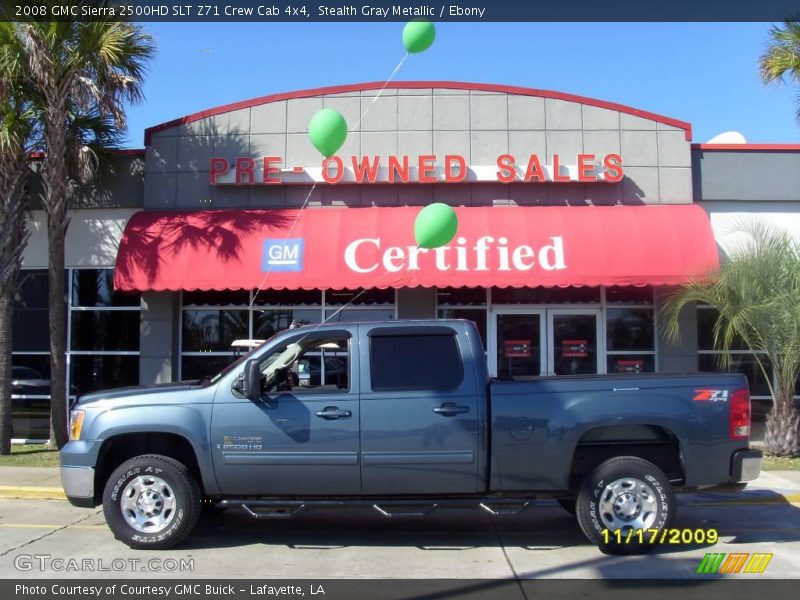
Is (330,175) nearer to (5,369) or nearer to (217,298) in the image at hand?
(217,298)

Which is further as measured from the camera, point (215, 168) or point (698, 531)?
point (215, 168)

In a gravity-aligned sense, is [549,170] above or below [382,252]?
above

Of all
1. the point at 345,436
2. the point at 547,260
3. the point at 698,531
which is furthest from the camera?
the point at 547,260

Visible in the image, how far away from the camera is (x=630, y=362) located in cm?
1424

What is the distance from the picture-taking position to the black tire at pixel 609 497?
6.84 metres

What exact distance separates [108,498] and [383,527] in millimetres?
2789

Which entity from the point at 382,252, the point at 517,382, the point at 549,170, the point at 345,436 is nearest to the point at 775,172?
the point at 549,170

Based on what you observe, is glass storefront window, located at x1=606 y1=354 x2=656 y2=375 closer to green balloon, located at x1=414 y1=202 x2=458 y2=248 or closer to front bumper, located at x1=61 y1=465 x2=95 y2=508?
green balloon, located at x1=414 y1=202 x2=458 y2=248

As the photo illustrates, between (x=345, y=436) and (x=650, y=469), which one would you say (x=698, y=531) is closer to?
(x=650, y=469)

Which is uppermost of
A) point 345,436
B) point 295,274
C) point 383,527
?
point 295,274

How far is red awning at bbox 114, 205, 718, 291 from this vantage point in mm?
12805

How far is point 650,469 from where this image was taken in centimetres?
689

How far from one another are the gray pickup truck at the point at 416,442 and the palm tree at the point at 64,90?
20.9 feet

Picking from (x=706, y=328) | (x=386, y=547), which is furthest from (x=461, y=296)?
(x=386, y=547)
